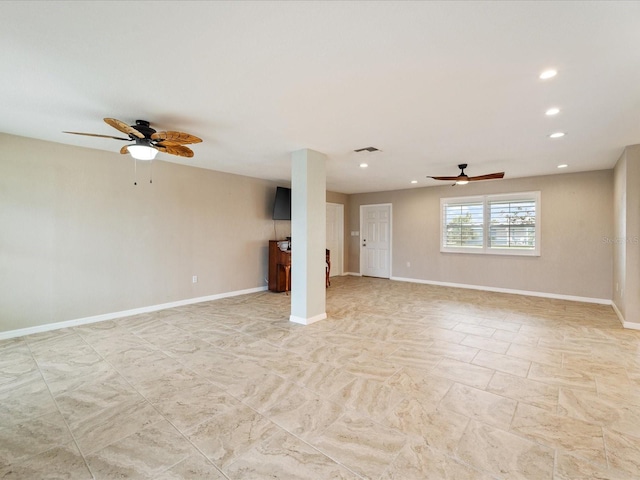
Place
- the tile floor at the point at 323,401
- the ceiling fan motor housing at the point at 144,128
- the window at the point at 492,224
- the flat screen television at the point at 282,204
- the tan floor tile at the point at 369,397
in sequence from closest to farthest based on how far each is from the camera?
1. the tile floor at the point at 323,401
2. the tan floor tile at the point at 369,397
3. the ceiling fan motor housing at the point at 144,128
4. the window at the point at 492,224
5. the flat screen television at the point at 282,204

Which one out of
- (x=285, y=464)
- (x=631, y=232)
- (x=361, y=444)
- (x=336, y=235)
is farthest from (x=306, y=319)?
(x=336, y=235)

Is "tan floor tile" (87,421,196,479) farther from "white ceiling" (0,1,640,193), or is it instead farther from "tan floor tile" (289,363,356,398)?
"white ceiling" (0,1,640,193)

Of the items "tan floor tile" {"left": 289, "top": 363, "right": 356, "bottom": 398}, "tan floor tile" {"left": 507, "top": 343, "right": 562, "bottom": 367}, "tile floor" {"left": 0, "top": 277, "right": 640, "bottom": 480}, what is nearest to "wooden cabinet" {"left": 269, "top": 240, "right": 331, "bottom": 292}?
"tile floor" {"left": 0, "top": 277, "right": 640, "bottom": 480}

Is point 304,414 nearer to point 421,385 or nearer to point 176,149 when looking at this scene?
point 421,385

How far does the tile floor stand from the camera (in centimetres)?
173

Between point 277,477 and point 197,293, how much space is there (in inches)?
174

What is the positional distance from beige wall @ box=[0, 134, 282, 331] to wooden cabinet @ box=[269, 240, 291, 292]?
2.16 feet

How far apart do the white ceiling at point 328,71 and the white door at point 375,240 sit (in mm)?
4389

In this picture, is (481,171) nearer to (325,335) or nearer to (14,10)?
(325,335)

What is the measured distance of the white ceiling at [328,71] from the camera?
1.62 meters

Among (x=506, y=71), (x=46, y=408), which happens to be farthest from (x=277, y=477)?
(x=506, y=71)

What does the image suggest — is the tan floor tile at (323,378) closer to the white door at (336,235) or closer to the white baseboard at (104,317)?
the white baseboard at (104,317)

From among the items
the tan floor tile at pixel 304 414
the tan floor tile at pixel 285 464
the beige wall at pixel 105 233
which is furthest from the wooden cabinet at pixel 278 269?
the tan floor tile at pixel 285 464

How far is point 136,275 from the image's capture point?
475 centimetres
